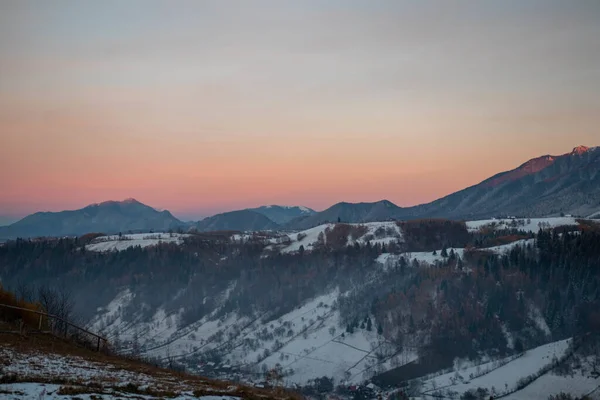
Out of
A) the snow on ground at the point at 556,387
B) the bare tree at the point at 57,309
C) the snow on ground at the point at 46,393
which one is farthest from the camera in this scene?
the snow on ground at the point at 556,387

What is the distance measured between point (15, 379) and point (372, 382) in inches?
6111

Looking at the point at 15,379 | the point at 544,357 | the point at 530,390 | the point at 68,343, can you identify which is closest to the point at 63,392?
the point at 15,379

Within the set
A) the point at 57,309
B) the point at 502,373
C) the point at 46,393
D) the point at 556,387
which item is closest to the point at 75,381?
the point at 46,393

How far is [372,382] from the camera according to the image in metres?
165

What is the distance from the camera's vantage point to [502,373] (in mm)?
160625

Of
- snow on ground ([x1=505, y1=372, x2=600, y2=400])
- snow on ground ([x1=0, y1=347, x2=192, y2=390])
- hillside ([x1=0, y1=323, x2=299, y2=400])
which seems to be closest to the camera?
hillside ([x1=0, y1=323, x2=299, y2=400])

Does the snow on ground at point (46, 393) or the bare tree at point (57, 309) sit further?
the bare tree at point (57, 309)

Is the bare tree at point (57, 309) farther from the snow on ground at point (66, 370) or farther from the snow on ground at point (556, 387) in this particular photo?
the snow on ground at point (556, 387)

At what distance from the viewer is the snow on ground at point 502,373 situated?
15100cm

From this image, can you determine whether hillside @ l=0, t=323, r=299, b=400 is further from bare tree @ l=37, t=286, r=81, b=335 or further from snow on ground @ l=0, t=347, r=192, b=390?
bare tree @ l=37, t=286, r=81, b=335

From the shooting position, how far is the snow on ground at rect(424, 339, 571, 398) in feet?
495

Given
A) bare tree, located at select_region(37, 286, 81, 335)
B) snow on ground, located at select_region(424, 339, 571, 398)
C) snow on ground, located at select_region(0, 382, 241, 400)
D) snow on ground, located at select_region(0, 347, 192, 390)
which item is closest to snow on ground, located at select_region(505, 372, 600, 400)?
snow on ground, located at select_region(424, 339, 571, 398)

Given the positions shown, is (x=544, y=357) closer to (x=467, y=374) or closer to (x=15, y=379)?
(x=467, y=374)

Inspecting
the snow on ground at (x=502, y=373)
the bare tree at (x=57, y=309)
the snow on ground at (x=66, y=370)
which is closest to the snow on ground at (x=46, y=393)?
the snow on ground at (x=66, y=370)
